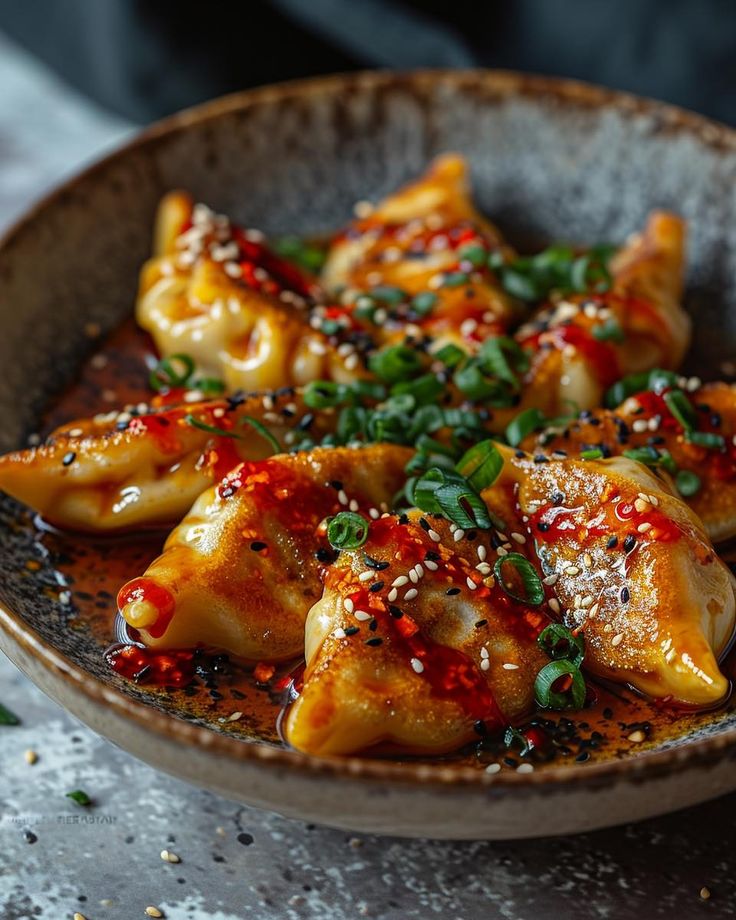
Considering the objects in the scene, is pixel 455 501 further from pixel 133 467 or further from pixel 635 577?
pixel 133 467

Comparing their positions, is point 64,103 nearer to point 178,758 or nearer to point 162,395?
point 162,395

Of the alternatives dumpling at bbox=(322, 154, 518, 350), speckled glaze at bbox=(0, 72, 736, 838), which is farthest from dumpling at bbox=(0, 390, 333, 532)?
dumpling at bbox=(322, 154, 518, 350)

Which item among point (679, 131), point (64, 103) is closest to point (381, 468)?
point (679, 131)

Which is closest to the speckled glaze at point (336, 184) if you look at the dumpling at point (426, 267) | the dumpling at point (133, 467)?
the dumpling at point (133, 467)

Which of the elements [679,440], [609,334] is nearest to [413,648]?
[679,440]

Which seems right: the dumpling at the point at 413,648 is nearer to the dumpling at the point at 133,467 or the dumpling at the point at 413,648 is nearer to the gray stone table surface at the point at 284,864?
the gray stone table surface at the point at 284,864
